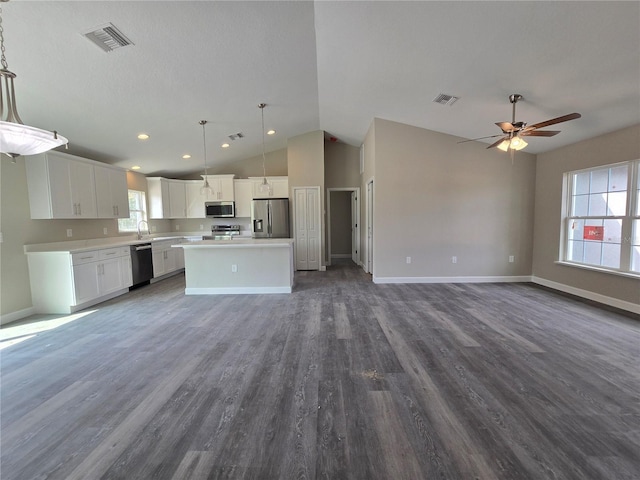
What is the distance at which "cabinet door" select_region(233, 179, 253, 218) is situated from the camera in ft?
23.8

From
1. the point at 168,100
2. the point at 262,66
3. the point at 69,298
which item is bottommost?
the point at 69,298

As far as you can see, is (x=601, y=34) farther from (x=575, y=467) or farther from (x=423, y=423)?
(x=423, y=423)

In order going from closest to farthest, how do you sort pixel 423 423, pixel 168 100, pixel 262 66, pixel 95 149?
pixel 423 423
pixel 262 66
pixel 168 100
pixel 95 149

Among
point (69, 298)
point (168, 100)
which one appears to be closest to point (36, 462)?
point (69, 298)

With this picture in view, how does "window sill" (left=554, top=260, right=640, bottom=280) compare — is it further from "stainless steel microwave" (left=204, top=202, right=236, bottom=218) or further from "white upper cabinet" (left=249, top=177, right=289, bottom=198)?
"stainless steel microwave" (left=204, top=202, right=236, bottom=218)

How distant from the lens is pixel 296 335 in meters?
3.02

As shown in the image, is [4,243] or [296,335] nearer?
[296,335]

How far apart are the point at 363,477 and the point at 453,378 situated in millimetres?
1205

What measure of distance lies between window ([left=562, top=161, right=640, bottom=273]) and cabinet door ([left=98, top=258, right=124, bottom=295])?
7.82 metres

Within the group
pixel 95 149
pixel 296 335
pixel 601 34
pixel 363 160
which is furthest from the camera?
pixel 363 160

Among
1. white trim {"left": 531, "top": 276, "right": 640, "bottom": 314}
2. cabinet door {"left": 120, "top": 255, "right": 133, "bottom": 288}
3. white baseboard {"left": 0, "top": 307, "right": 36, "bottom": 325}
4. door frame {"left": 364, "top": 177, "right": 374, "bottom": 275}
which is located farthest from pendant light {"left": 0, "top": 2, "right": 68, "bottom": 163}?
white trim {"left": 531, "top": 276, "right": 640, "bottom": 314}

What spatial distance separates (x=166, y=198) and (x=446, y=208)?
6.57 m

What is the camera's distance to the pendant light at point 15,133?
1662 millimetres

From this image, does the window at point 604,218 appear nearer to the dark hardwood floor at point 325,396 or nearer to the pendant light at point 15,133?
the dark hardwood floor at point 325,396
